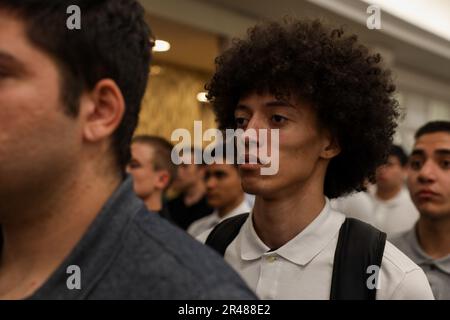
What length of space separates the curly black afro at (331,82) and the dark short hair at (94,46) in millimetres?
699

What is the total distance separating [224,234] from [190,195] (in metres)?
3.49

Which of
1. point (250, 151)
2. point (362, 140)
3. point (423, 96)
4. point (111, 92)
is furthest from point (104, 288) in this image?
point (423, 96)

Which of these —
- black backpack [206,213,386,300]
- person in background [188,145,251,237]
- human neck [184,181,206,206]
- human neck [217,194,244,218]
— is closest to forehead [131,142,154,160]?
person in background [188,145,251,237]

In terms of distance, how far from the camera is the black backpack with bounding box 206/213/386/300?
1.41 metres

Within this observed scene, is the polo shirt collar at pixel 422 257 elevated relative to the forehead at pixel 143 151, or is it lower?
lower

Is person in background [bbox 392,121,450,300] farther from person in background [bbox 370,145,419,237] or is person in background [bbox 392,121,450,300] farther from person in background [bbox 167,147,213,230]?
person in background [bbox 167,147,213,230]

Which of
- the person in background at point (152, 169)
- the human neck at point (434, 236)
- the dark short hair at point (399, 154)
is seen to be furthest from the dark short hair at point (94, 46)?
the dark short hair at point (399, 154)

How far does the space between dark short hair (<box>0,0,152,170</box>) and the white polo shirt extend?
0.62m

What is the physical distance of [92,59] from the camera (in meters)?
1.02

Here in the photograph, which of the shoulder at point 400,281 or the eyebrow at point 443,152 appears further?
the eyebrow at point 443,152

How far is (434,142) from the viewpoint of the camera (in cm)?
275

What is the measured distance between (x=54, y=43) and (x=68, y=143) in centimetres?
17

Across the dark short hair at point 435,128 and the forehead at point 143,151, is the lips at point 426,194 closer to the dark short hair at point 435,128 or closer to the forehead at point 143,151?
the dark short hair at point 435,128

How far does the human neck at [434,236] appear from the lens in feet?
7.94
